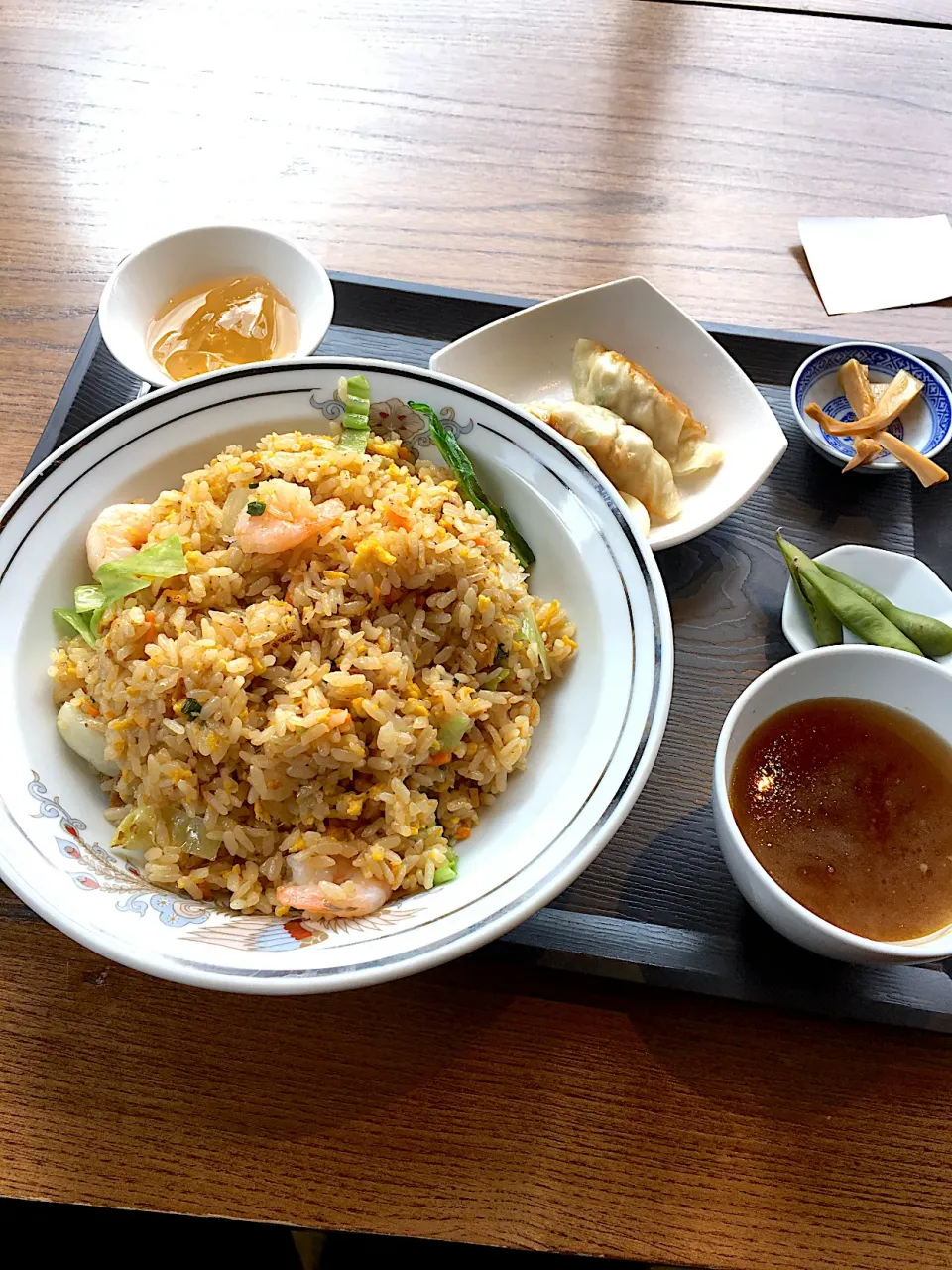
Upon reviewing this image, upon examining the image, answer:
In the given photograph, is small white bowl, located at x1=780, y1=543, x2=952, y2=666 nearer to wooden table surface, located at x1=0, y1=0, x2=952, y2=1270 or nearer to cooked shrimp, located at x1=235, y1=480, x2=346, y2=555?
wooden table surface, located at x1=0, y1=0, x2=952, y2=1270

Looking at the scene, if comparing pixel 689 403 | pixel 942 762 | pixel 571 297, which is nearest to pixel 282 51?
pixel 571 297

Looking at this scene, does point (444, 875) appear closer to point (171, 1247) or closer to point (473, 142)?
point (171, 1247)

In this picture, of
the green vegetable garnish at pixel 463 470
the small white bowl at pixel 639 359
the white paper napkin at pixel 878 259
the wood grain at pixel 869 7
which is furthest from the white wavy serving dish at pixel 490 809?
the wood grain at pixel 869 7

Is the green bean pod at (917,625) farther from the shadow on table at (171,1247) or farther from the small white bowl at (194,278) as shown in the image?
the shadow on table at (171,1247)

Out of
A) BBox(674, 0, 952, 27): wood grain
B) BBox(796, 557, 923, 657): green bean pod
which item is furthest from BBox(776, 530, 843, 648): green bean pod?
BBox(674, 0, 952, 27): wood grain

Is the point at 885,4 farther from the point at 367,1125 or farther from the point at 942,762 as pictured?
the point at 367,1125
